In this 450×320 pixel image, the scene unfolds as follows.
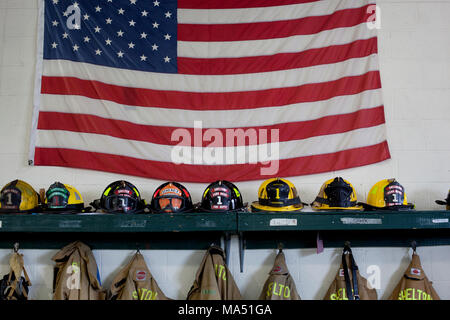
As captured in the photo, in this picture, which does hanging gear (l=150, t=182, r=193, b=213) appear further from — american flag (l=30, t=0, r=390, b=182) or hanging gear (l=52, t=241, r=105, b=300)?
hanging gear (l=52, t=241, r=105, b=300)

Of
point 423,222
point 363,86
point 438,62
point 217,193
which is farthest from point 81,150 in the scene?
point 438,62

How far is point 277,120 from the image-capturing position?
268cm

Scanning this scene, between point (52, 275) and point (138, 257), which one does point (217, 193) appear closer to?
point (138, 257)

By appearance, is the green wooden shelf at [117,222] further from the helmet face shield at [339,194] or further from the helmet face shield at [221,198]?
the helmet face shield at [339,194]

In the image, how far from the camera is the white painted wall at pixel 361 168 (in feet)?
8.23

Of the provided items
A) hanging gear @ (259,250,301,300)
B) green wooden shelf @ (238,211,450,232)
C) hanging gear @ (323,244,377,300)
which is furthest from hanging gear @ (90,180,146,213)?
hanging gear @ (323,244,377,300)

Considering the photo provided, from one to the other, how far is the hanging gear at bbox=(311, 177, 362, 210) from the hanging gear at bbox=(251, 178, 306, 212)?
159mm

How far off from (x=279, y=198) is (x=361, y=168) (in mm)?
819

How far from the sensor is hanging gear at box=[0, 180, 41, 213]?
2195mm

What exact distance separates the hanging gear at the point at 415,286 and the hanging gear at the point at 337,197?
57cm

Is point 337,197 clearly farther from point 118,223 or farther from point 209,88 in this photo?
point 118,223

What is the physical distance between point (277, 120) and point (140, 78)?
110cm

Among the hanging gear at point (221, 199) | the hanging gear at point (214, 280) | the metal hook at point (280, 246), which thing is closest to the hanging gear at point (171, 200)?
the hanging gear at point (221, 199)

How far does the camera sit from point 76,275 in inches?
90.1
